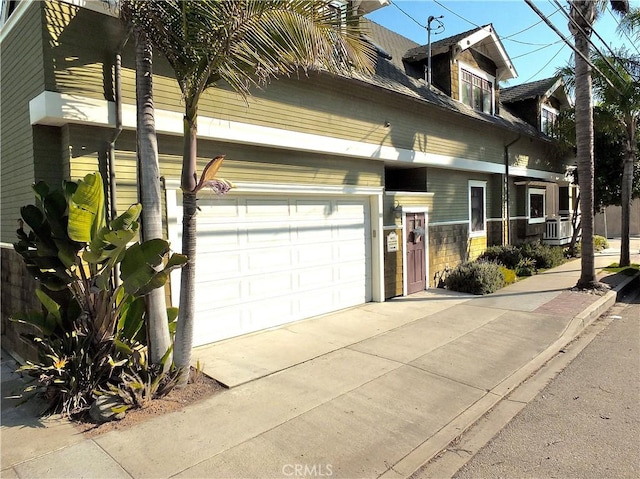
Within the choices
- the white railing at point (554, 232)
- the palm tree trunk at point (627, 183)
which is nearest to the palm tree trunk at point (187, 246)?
the palm tree trunk at point (627, 183)

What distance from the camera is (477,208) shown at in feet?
46.6

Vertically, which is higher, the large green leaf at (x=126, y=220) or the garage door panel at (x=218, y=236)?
the large green leaf at (x=126, y=220)

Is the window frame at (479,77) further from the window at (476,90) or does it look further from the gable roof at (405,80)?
the gable roof at (405,80)

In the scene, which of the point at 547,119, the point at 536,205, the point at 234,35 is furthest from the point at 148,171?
the point at 547,119

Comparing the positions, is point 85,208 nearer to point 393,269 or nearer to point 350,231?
point 350,231

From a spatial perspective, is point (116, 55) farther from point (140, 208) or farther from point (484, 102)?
point (484, 102)

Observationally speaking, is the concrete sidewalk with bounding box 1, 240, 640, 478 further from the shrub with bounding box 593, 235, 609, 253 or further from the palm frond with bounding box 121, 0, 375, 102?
the shrub with bounding box 593, 235, 609, 253

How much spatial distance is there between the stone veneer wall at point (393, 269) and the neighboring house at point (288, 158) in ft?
0.14

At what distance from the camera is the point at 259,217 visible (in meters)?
7.41

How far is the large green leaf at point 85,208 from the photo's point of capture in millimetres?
4105

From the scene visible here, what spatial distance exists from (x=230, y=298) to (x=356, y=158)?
13.6 feet

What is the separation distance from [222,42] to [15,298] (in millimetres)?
5123

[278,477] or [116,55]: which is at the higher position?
[116,55]


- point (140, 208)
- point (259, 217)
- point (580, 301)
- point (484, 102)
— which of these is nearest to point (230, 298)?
point (259, 217)
